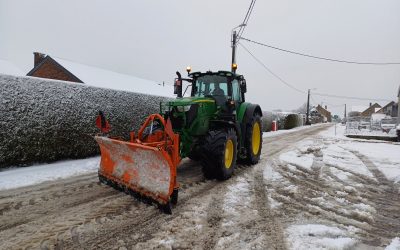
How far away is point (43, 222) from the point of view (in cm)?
338

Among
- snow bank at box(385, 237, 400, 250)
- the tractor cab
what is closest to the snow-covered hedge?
the tractor cab

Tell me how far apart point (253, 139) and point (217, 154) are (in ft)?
9.02

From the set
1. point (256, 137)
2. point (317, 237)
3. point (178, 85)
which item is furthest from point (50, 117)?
point (317, 237)

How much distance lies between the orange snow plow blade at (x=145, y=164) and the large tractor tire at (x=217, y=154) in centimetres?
86

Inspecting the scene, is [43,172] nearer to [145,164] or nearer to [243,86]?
[145,164]

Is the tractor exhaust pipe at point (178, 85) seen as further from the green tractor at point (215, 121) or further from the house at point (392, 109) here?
the house at point (392, 109)

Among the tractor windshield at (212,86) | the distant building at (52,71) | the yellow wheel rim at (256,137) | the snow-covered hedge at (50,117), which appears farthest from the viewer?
the distant building at (52,71)

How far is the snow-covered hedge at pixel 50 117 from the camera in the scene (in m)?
6.08

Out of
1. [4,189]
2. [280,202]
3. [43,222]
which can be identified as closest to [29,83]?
[4,189]

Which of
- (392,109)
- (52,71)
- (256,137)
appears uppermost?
(52,71)

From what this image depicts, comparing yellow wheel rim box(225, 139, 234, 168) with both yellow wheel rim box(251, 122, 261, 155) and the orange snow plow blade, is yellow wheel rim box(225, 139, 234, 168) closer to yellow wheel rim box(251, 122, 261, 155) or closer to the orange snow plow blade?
the orange snow plow blade

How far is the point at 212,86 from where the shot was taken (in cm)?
657

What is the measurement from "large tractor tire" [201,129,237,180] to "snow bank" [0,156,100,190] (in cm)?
286

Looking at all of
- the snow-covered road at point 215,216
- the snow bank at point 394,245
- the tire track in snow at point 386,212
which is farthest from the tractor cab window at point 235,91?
the snow bank at point 394,245
